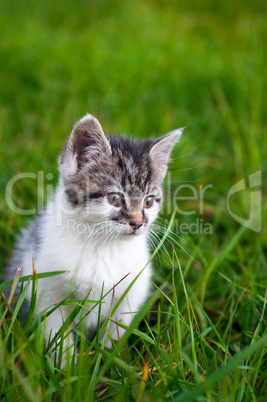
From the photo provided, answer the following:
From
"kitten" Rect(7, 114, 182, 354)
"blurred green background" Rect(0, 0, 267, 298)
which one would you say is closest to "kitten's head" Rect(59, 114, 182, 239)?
"kitten" Rect(7, 114, 182, 354)

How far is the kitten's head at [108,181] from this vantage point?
1.95 metres

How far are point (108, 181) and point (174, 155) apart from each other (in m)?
1.54

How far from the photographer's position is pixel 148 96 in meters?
4.25

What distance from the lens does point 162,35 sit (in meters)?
5.62

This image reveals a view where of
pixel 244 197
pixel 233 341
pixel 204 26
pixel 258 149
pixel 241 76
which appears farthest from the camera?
pixel 204 26

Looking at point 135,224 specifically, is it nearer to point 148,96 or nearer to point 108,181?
point 108,181

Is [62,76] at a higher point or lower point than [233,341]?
higher

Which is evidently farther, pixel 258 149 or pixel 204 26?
pixel 204 26

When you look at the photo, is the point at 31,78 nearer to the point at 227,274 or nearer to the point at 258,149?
the point at 258,149

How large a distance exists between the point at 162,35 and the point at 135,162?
165 inches

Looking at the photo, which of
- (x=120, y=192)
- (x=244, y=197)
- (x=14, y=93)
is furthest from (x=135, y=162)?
→ (x=14, y=93)

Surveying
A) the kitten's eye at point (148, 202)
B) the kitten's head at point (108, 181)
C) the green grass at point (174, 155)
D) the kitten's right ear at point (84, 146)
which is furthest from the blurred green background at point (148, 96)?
the kitten's right ear at point (84, 146)

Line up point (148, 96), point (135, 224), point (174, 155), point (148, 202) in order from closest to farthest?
point (135, 224)
point (148, 202)
point (174, 155)
point (148, 96)

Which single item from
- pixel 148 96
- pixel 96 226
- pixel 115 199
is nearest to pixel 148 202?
pixel 115 199
